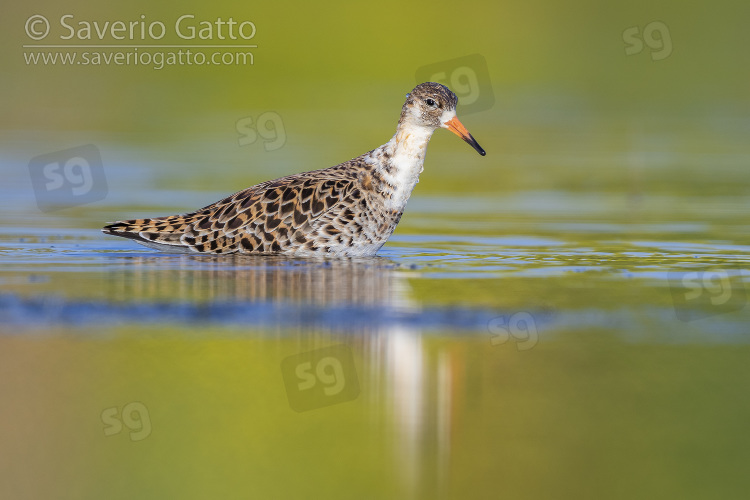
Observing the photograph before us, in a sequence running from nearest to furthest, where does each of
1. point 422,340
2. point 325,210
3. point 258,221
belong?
point 422,340
point 325,210
point 258,221

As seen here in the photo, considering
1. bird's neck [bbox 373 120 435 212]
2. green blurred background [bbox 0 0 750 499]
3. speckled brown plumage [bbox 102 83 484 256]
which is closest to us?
green blurred background [bbox 0 0 750 499]

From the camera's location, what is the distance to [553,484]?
7.18m

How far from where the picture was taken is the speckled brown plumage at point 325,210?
12703mm

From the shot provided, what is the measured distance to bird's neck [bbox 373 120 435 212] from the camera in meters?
12.9

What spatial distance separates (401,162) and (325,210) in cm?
90

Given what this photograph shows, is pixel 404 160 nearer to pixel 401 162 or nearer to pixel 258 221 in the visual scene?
pixel 401 162

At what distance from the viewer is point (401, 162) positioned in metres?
13.0

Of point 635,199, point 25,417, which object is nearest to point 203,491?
point 25,417

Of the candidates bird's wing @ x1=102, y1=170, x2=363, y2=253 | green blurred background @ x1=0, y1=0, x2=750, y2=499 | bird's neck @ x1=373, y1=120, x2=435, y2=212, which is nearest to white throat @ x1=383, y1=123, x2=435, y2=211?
bird's neck @ x1=373, y1=120, x2=435, y2=212

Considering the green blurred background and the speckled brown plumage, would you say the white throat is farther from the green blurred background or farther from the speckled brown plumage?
the green blurred background

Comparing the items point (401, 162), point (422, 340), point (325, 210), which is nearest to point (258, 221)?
point (325, 210)

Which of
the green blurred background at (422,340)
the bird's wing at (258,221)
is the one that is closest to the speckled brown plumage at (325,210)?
the bird's wing at (258,221)

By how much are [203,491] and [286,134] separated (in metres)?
19.6

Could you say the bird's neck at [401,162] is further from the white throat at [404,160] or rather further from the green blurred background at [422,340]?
the green blurred background at [422,340]
